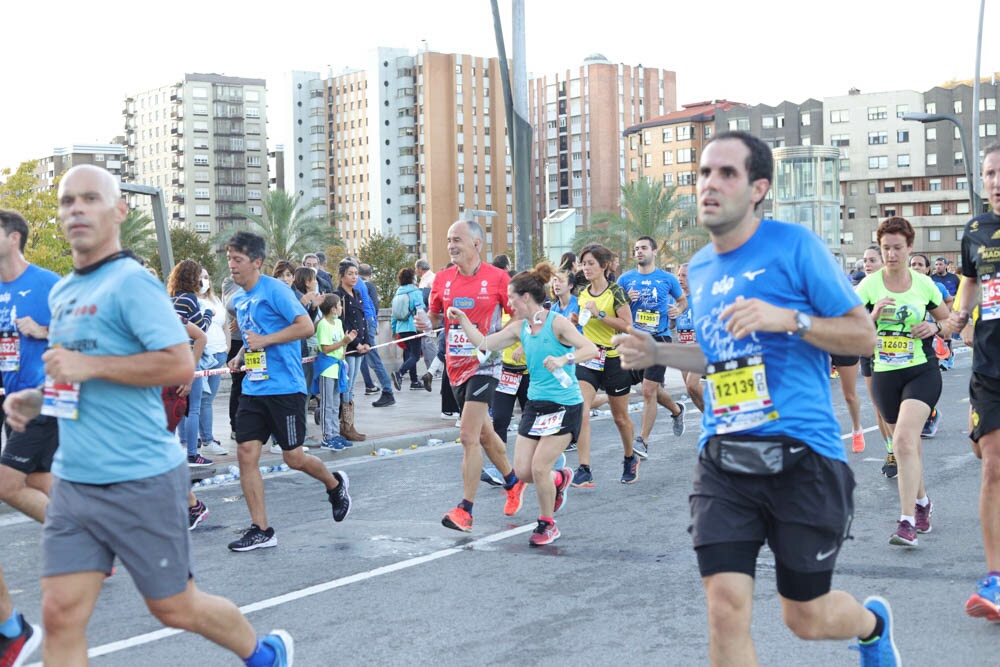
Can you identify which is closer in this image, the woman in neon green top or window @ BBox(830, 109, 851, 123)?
the woman in neon green top

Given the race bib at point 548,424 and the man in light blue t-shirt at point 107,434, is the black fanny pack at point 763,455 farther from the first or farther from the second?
the race bib at point 548,424

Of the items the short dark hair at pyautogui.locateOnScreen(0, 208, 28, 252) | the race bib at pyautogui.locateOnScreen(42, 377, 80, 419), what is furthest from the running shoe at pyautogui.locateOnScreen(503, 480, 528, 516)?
the race bib at pyautogui.locateOnScreen(42, 377, 80, 419)

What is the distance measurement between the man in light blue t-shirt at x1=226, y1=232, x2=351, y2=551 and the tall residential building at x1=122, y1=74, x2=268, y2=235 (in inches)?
5840

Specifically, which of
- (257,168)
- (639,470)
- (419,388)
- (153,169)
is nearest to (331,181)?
(257,168)

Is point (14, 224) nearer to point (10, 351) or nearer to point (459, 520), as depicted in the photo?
point (10, 351)

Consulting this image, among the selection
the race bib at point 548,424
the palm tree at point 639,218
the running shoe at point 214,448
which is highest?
the palm tree at point 639,218

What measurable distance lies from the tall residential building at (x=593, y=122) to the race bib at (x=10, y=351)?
12777 centimetres

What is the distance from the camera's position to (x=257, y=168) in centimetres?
15762

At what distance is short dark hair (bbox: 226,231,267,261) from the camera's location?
764cm

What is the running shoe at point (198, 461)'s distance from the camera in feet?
36.3

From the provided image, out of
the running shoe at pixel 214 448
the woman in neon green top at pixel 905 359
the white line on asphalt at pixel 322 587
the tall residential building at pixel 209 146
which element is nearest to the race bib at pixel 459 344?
the white line on asphalt at pixel 322 587

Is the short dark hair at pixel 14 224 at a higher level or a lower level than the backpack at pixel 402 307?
higher

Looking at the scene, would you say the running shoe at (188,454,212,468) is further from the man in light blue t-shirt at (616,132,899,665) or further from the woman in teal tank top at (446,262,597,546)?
the man in light blue t-shirt at (616,132,899,665)

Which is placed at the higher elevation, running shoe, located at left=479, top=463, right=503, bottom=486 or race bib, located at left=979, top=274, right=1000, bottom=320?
race bib, located at left=979, top=274, right=1000, bottom=320
